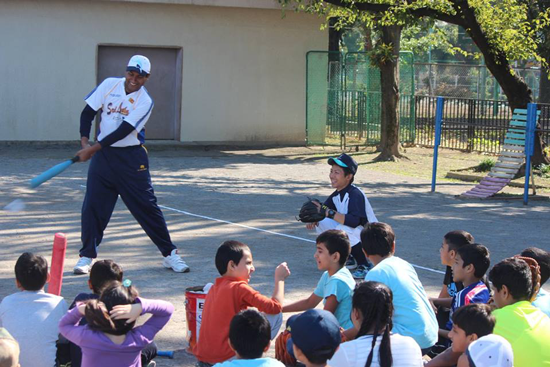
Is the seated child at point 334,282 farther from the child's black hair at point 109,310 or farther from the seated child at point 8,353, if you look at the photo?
the seated child at point 8,353

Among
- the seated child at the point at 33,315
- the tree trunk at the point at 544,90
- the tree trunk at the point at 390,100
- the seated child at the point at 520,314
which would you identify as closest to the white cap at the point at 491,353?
the seated child at the point at 520,314

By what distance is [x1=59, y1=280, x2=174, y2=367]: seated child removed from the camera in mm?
4027

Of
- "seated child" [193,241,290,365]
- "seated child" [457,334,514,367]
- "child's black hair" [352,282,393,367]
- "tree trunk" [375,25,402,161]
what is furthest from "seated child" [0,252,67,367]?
"tree trunk" [375,25,402,161]

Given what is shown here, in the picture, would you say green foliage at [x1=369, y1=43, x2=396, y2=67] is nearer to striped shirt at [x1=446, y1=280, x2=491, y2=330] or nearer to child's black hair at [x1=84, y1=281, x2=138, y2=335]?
striped shirt at [x1=446, y1=280, x2=491, y2=330]

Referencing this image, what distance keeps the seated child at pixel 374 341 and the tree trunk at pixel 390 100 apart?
1522 cm

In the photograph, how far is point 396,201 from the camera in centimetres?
1316

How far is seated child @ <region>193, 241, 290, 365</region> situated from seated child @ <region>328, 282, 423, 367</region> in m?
1.03

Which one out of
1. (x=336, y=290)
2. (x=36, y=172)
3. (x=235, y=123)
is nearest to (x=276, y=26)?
(x=235, y=123)

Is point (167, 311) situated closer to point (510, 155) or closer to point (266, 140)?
point (510, 155)

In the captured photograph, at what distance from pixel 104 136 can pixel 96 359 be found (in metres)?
3.75

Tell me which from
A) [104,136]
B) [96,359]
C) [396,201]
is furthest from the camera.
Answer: [396,201]

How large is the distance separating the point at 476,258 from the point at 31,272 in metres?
2.77

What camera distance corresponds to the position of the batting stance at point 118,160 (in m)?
7.54

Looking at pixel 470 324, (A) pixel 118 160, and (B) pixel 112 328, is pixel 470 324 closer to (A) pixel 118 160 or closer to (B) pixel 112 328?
(B) pixel 112 328
